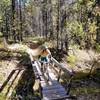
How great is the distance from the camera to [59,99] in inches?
477

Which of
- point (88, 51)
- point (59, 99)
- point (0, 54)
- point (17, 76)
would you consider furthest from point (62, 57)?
point (59, 99)

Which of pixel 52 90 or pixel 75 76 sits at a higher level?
pixel 52 90

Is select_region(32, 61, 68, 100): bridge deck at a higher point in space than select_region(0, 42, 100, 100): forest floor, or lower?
higher

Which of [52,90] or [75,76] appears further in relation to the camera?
[75,76]

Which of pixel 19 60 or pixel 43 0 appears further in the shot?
pixel 43 0

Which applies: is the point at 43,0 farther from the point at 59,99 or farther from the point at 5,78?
the point at 59,99

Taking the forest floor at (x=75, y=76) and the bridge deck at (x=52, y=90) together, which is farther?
the forest floor at (x=75, y=76)

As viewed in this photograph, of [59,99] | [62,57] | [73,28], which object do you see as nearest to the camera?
[59,99]

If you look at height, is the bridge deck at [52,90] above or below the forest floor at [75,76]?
above

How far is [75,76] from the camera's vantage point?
19094 millimetres

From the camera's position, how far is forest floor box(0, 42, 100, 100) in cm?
1569

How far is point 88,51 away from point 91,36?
23.3 ft

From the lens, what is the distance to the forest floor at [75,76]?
15.7 m

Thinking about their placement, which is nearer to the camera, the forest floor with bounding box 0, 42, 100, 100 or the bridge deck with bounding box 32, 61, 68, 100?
the bridge deck with bounding box 32, 61, 68, 100
